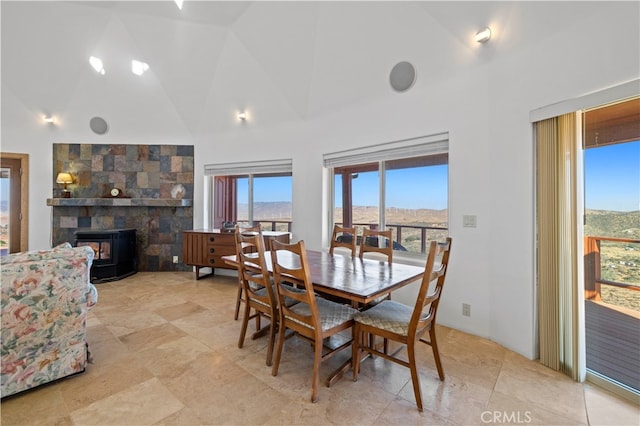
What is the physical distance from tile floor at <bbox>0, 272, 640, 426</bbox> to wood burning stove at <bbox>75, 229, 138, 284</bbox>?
219 centimetres

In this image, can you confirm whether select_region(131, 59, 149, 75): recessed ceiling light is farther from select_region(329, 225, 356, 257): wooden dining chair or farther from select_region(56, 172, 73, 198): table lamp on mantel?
select_region(329, 225, 356, 257): wooden dining chair

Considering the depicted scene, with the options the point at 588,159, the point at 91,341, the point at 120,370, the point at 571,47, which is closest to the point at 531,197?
the point at 588,159

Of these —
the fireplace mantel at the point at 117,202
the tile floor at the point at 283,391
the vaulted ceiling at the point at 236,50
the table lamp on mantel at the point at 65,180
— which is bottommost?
the tile floor at the point at 283,391

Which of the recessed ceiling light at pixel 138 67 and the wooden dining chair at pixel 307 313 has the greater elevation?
the recessed ceiling light at pixel 138 67

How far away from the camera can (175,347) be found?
240 cm

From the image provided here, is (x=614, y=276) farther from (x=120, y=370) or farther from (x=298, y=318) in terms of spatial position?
(x=120, y=370)

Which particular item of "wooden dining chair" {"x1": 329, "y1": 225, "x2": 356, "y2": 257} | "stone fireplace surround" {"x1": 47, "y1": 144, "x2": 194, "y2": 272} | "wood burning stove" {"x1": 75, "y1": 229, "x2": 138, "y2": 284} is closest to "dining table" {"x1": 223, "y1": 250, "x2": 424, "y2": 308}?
"wooden dining chair" {"x1": 329, "y1": 225, "x2": 356, "y2": 257}

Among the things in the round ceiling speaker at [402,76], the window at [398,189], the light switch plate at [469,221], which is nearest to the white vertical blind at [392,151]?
the window at [398,189]

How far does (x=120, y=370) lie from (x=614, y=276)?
3751 millimetres

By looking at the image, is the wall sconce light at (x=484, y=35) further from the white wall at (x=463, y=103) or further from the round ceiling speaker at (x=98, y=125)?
the round ceiling speaker at (x=98, y=125)

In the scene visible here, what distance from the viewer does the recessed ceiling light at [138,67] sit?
4016mm

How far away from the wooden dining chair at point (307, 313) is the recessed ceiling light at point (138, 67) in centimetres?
388

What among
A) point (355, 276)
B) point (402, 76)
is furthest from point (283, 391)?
A: point (402, 76)

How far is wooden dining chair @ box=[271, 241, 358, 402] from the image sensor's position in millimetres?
1724
